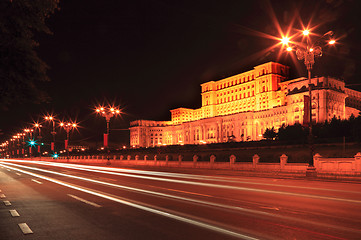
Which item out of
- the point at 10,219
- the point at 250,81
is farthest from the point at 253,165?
the point at 250,81

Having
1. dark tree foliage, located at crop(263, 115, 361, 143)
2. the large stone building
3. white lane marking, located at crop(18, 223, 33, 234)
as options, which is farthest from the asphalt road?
the large stone building

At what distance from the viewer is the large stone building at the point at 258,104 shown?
117625mm

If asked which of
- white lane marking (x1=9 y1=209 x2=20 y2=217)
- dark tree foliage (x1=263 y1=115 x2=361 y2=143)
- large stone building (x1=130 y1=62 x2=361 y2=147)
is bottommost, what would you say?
white lane marking (x1=9 y1=209 x2=20 y2=217)

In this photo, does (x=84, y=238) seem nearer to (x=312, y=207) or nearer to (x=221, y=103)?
(x=312, y=207)

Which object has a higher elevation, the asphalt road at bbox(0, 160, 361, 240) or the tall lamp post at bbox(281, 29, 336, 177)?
the tall lamp post at bbox(281, 29, 336, 177)

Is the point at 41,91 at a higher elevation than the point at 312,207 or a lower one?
higher

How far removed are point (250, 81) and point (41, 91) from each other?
151m

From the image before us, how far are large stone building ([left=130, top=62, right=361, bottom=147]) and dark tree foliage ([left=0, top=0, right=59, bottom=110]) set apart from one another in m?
113

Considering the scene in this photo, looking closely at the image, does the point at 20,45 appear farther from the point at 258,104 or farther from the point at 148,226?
the point at 258,104

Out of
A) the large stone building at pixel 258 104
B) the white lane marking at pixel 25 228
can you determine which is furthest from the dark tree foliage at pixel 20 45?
the large stone building at pixel 258 104

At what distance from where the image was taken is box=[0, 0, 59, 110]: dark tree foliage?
9.12 meters

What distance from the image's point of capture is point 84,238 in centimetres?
641

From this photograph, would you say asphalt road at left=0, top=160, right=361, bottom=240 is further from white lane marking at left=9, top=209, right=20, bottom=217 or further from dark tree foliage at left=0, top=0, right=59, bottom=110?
dark tree foliage at left=0, top=0, right=59, bottom=110

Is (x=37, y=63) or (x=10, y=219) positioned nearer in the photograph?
(x=10, y=219)
